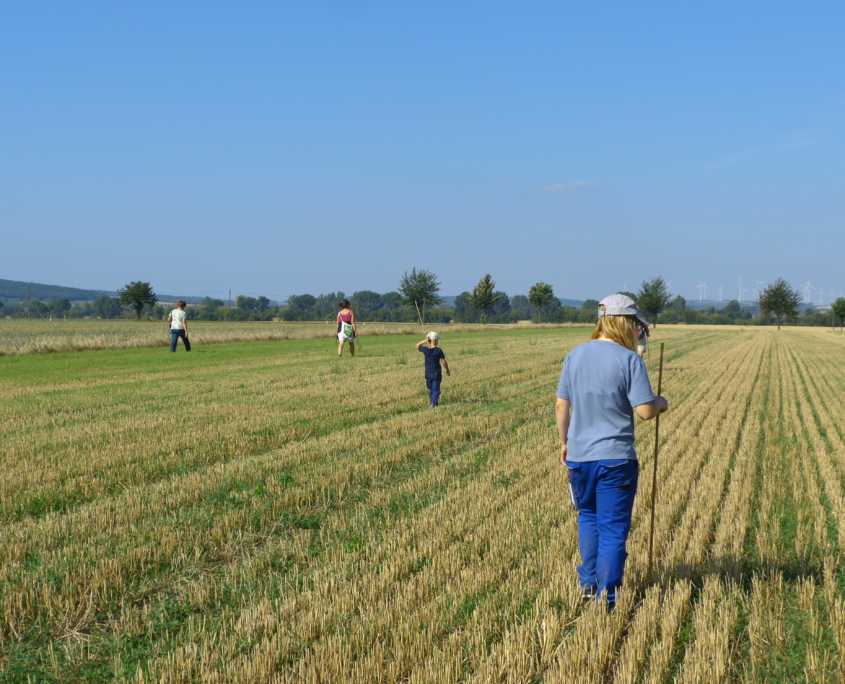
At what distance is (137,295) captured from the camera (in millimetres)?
92875

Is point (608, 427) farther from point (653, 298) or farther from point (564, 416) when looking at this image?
point (653, 298)

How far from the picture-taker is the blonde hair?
408cm

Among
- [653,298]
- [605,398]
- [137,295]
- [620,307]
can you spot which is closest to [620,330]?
[620,307]

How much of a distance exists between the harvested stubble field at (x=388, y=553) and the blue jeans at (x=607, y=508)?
29cm

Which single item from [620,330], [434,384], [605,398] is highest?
[620,330]

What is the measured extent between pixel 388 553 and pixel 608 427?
2.21 m

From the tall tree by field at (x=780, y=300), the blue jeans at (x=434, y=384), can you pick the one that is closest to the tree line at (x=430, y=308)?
the tall tree by field at (x=780, y=300)

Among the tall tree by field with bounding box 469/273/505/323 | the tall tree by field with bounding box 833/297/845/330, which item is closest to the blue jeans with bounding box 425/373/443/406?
the tall tree by field with bounding box 469/273/505/323

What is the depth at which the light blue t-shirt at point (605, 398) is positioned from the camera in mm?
3914

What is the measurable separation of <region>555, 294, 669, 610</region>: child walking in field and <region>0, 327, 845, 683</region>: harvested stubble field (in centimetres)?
52

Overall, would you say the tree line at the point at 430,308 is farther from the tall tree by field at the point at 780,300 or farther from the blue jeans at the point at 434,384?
the blue jeans at the point at 434,384

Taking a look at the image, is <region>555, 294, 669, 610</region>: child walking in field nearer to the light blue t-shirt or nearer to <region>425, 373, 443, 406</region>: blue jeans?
the light blue t-shirt

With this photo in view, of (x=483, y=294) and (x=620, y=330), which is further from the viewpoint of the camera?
(x=483, y=294)

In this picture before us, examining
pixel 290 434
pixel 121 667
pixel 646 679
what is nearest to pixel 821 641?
pixel 646 679
